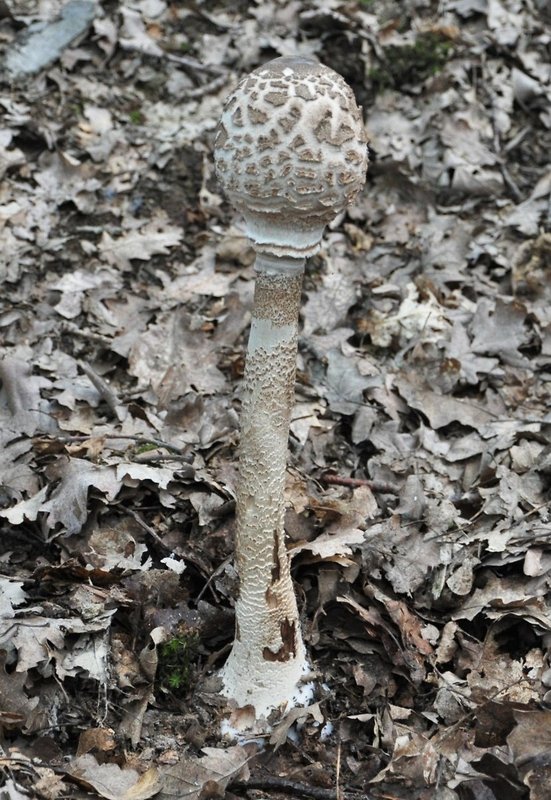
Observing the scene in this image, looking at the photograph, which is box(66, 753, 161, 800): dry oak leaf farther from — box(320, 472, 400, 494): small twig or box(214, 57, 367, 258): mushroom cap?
box(214, 57, 367, 258): mushroom cap

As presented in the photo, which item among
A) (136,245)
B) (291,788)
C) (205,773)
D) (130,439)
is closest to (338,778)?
(291,788)

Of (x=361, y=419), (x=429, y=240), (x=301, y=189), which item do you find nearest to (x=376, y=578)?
(x=361, y=419)

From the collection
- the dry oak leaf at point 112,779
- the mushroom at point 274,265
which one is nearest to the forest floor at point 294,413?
the dry oak leaf at point 112,779

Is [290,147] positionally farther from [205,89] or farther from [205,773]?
[205,89]

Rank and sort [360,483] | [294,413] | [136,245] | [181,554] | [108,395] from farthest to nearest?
[136,245]
[294,413]
[108,395]
[360,483]
[181,554]

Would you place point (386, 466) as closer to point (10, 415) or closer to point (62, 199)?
point (10, 415)

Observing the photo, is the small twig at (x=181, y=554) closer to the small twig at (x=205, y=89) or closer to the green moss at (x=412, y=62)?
the small twig at (x=205, y=89)
